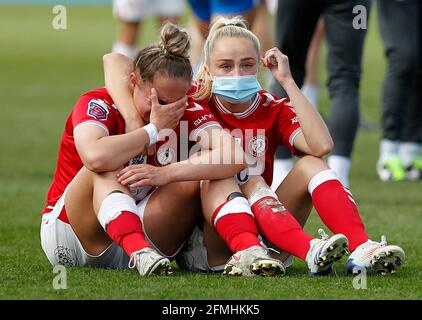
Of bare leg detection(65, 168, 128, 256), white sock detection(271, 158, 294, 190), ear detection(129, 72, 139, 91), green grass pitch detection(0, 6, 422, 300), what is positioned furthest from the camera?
white sock detection(271, 158, 294, 190)

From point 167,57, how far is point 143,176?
54 cm

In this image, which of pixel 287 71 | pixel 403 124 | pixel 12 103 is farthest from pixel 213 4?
pixel 12 103

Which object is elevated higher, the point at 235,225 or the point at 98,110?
the point at 98,110

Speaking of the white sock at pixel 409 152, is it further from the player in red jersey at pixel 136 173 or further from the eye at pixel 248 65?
the player in red jersey at pixel 136 173

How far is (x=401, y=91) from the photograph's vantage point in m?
9.09

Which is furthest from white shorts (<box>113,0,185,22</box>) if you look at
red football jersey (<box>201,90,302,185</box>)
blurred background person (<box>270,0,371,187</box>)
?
red football jersey (<box>201,90,302,185</box>)

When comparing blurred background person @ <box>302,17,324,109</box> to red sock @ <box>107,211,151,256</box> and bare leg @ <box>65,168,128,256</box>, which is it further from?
red sock @ <box>107,211,151,256</box>

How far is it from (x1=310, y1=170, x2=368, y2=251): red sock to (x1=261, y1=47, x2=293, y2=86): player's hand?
1.71 ft

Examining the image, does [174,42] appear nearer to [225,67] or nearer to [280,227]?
[225,67]

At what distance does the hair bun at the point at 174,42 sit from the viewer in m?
5.10

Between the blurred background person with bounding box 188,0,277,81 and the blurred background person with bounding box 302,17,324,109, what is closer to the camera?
the blurred background person with bounding box 188,0,277,81

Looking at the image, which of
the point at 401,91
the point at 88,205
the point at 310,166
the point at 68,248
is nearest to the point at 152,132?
the point at 88,205

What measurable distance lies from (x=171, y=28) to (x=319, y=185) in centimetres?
96

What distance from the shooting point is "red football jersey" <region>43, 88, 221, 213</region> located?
16.8 ft
